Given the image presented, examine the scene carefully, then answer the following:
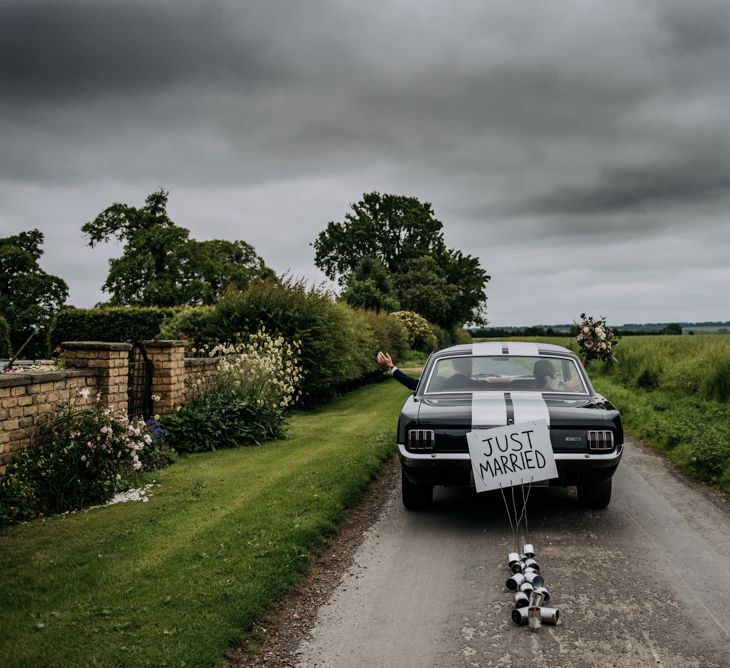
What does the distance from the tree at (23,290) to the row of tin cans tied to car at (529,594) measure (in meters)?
41.5

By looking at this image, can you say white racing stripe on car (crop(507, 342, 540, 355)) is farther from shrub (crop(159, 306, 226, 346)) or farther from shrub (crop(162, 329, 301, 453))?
shrub (crop(159, 306, 226, 346))

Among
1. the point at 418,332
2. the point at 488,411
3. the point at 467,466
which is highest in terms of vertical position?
the point at 418,332

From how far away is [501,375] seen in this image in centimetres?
834

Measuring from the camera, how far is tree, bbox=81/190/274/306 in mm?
48031

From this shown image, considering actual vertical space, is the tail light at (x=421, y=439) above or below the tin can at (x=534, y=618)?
above

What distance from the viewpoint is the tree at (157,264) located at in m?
48.0

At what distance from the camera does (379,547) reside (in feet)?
19.7

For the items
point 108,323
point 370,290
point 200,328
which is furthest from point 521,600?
point 370,290

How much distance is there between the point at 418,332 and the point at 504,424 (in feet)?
133

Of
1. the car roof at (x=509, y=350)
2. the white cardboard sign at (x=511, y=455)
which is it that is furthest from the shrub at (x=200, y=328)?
the white cardboard sign at (x=511, y=455)

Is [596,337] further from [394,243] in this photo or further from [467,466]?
[394,243]

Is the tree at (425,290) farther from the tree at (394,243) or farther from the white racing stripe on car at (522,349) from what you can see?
the white racing stripe on car at (522,349)

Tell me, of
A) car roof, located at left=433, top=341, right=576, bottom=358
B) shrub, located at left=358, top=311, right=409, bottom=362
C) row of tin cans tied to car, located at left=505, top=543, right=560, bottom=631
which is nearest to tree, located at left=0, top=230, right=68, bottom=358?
shrub, located at left=358, top=311, right=409, bottom=362

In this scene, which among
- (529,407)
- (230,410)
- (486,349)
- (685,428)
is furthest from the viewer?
(685,428)
